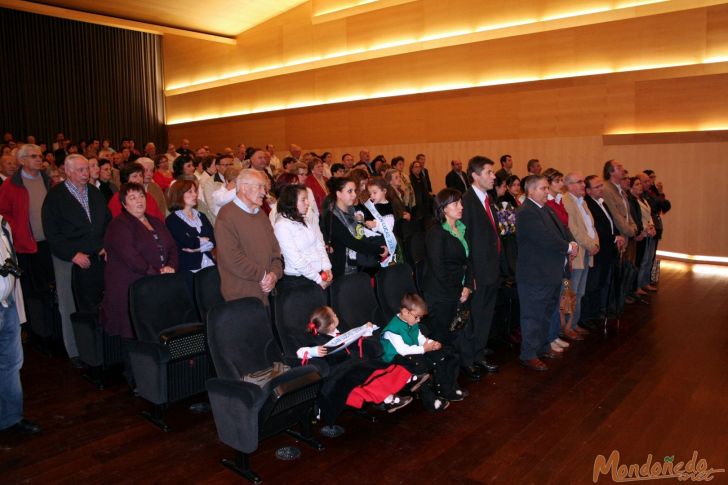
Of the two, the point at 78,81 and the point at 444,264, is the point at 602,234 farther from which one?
the point at 78,81

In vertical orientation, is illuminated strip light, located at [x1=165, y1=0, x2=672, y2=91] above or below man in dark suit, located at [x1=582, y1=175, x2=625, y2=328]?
above

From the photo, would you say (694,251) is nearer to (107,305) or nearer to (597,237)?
(597,237)

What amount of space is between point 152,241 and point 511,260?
10.4 feet

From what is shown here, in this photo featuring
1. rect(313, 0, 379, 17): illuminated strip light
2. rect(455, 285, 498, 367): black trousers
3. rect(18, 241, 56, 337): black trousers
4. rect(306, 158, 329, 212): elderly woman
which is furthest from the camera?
rect(313, 0, 379, 17): illuminated strip light

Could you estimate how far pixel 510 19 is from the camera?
36.0 feet

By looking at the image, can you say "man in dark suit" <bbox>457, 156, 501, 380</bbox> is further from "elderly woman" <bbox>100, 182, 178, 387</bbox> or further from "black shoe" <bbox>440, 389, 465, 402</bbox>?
"elderly woman" <bbox>100, 182, 178, 387</bbox>

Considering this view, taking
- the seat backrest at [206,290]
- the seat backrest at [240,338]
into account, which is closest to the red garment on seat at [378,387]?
the seat backrest at [240,338]

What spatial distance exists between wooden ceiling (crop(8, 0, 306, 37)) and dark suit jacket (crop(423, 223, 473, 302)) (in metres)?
11.3

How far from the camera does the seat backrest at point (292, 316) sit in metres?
3.51

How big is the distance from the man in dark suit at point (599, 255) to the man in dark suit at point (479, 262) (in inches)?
70.5

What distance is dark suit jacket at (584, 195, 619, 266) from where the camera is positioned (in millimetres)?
5855

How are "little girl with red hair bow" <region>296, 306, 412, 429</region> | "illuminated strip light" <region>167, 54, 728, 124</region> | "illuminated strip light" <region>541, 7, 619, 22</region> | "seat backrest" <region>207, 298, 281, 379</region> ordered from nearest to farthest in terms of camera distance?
1. "seat backrest" <region>207, 298, 281, 379</region>
2. "little girl with red hair bow" <region>296, 306, 412, 429</region>
3. "illuminated strip light" <region>541, 7, 619, 22</region>
4. "illuminated strip light" <region>167, 54, 728, 124</region>

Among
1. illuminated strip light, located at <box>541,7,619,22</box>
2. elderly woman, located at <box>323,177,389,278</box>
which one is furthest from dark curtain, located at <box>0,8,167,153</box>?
elderly woman, located at <box>323,177,389,278</box>

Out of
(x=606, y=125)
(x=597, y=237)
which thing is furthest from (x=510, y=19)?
(x=597, y=237)
